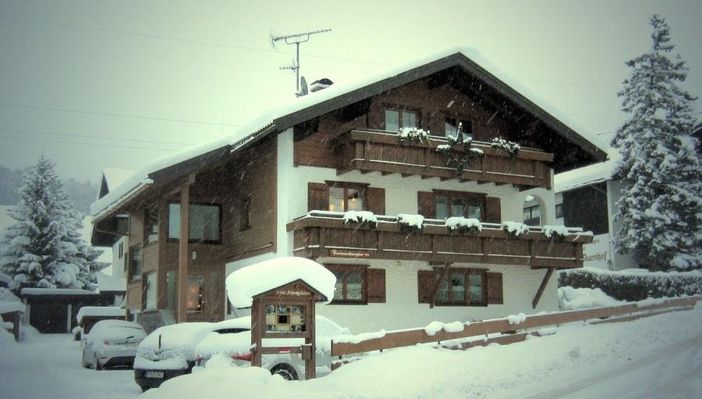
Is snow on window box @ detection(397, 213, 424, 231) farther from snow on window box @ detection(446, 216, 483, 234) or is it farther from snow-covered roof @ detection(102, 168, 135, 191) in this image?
snow-covered roof @ detection(102, 168, 135, 191)

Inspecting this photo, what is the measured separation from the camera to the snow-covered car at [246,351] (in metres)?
14.0

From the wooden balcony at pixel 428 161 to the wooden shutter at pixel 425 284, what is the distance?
3.24m

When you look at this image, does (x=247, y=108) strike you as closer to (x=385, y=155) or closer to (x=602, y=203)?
(x=602, y=203)

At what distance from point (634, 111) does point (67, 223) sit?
26.1 meters

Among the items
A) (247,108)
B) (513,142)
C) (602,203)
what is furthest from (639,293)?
(247,108)

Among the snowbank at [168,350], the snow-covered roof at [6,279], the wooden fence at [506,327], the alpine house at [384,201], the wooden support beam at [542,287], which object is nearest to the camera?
the snowbank at [168,350]

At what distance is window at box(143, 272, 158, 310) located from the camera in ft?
86.7

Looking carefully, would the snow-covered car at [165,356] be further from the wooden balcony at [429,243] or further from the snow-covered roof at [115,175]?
the snow-covered roof at [115,175]

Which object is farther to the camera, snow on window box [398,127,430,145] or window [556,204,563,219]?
window [556,204,563,219]

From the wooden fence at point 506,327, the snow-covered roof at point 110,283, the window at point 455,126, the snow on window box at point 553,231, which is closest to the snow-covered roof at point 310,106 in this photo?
the window at point 455,126

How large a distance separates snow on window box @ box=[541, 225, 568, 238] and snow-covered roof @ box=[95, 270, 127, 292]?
82.0 feet

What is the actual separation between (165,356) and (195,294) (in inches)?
435

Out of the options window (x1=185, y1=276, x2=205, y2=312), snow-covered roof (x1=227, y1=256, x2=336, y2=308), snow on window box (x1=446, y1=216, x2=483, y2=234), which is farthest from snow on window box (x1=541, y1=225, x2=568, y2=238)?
snow-covered roof (x1=227, y1=256, x2=336, y2=308)

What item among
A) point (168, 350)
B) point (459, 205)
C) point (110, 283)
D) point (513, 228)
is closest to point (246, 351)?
point (168, 350)
